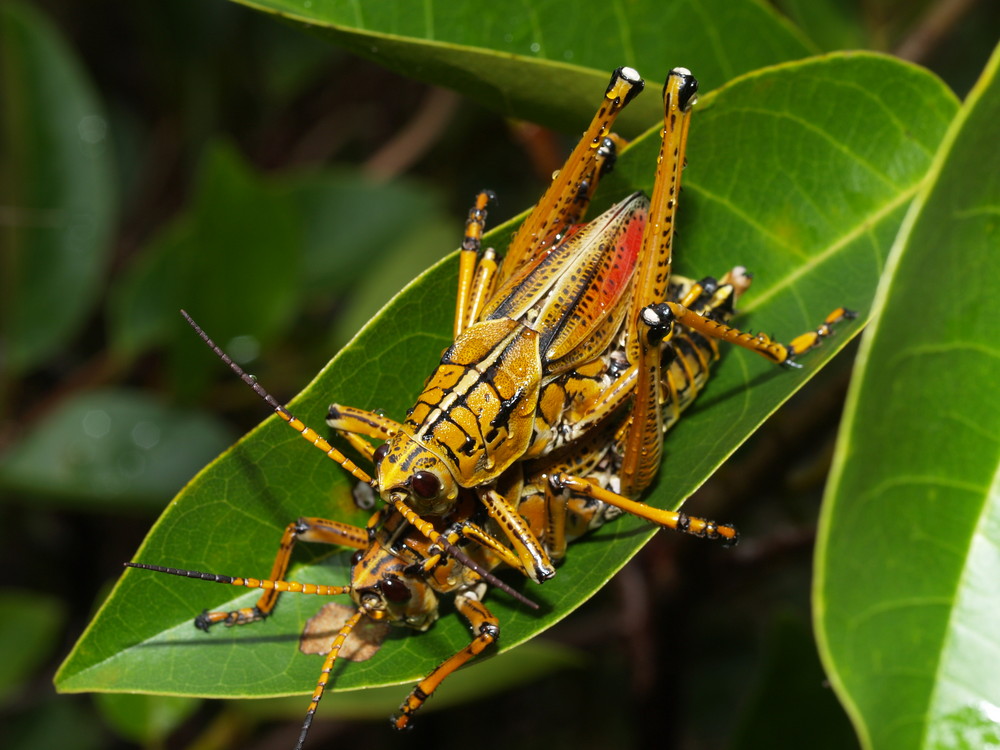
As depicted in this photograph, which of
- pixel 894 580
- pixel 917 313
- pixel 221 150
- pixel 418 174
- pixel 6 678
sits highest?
A: pixel 418 174

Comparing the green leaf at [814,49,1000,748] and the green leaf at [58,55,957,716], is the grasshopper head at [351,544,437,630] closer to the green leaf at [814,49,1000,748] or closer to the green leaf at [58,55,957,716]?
the green leaf at [58,55,957,716]

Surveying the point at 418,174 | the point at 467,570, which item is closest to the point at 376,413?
the point at 467,570

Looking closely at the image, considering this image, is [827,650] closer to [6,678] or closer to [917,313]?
[917,313]

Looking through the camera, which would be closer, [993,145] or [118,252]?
[993,145]

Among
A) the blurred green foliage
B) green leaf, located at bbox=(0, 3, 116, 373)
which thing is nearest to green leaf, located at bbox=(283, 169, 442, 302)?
the blurred green foliage

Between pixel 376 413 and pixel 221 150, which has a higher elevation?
pixel 221 150
